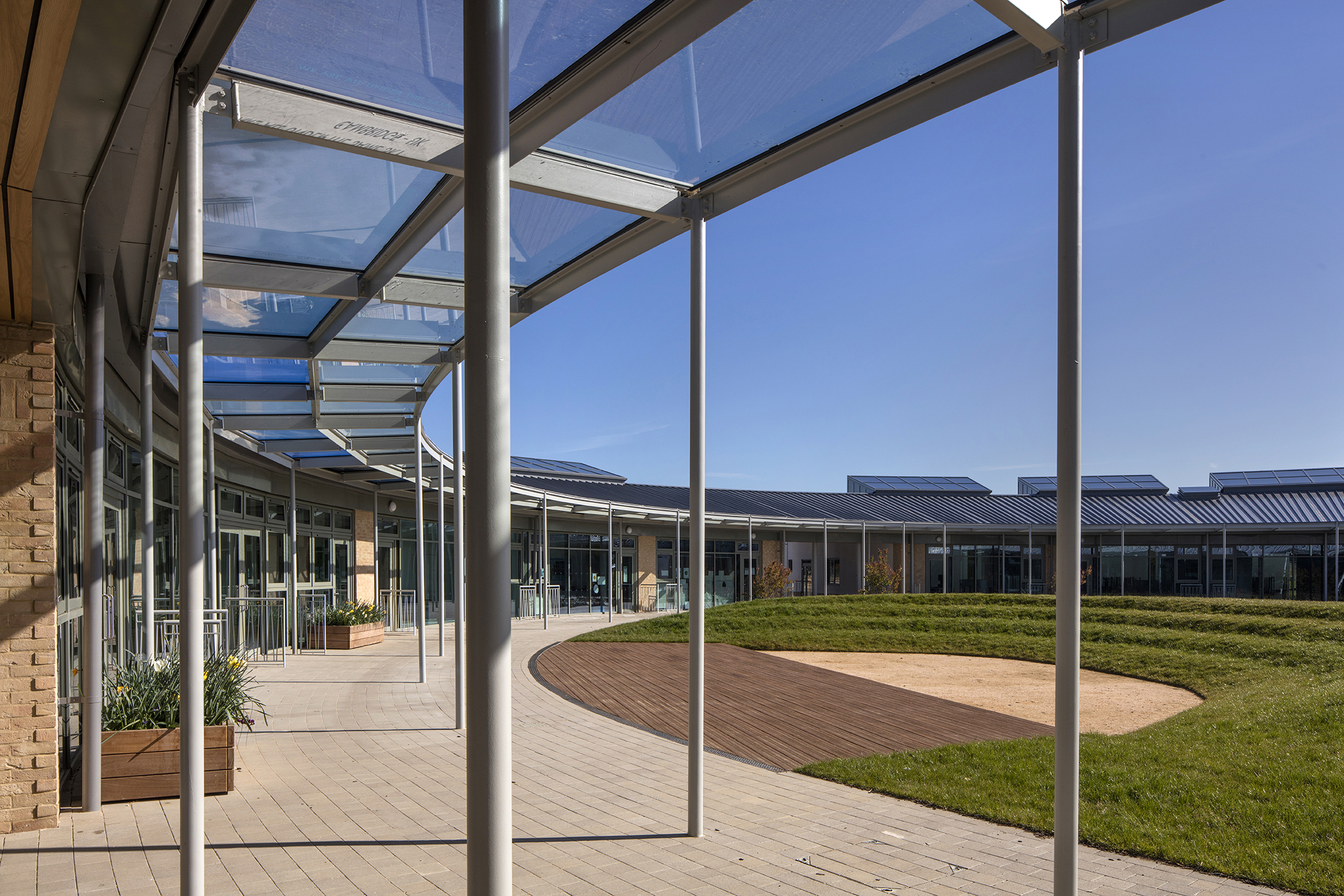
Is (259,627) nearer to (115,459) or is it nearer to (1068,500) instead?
(115,459)

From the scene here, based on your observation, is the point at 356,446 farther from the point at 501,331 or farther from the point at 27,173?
the point at 501,331

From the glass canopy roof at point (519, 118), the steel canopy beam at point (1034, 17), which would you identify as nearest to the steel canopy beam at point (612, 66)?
the glass canopy roof at point (519, 118)

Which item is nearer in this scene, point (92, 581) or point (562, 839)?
point (562, 839)

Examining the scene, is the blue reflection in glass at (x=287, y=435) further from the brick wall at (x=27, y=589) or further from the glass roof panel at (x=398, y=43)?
the glass roof panel at (x=398, y=43)

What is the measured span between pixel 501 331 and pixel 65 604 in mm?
6821

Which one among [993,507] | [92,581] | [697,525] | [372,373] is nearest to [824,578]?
[993,507]

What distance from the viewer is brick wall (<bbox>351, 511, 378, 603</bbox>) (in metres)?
22.8

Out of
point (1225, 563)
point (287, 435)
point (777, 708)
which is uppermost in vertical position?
point (287, 435)

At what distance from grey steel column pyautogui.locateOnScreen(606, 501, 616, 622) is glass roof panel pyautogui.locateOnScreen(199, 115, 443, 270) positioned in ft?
64.4

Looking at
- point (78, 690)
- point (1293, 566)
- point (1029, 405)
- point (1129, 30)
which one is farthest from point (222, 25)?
point (1029, 405)

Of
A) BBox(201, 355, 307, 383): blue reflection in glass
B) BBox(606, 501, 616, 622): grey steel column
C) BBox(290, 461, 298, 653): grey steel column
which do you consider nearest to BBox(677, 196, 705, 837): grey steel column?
BBox(201, 355, 307, 383): blue reflection in glass

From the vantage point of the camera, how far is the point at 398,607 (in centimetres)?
2447

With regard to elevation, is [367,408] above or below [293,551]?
above

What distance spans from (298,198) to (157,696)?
12.8 feet
